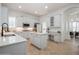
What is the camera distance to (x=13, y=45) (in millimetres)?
2318

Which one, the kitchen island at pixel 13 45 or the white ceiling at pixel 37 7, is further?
the white ceiling at pixel 37 7

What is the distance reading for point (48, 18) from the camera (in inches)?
99.9

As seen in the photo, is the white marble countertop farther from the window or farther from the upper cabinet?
the upper cabinet

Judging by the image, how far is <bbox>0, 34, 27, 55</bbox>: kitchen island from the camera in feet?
7.42

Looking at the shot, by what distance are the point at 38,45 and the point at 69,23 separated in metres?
0.80

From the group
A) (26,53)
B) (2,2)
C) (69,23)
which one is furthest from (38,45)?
(2,2)

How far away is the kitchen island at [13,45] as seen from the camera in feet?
7.42

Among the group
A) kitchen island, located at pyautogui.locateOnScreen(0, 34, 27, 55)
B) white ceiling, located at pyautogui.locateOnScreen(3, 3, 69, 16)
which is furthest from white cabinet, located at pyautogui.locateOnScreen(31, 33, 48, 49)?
white ceiling, located at pyautogui.locateOnScreen(3, 3, 69, 16)

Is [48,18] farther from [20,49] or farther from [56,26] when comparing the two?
[20,49]

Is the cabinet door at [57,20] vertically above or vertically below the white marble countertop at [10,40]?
above

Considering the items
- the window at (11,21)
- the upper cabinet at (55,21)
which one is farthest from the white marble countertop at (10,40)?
the upper cabinet at (55,21)

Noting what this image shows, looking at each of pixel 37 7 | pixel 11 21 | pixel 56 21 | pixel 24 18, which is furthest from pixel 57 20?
pixel 11 21

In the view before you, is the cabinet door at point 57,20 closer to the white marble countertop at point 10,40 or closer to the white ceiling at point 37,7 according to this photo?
the white ceiling at point 37,7

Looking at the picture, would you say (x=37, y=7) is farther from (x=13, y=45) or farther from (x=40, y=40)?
(x=13, y=45)
